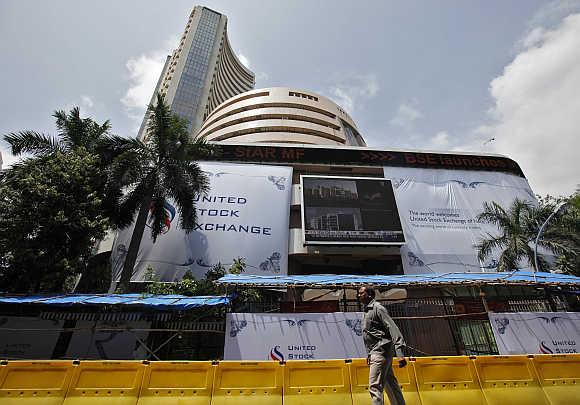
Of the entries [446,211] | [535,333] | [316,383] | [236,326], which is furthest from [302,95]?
[316,383]

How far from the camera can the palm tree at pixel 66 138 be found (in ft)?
44.0

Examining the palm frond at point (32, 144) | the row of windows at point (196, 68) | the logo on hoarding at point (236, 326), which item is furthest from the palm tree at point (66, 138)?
the row of windows at point (196, 68)

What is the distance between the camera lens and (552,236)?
16.4 m

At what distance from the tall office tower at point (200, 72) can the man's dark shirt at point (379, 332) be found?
61.4 metres

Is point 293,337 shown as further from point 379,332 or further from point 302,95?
point 302,95

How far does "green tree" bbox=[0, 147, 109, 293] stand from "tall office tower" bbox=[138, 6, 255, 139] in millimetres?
49464

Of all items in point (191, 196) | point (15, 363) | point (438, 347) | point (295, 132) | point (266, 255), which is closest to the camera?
point (15, 363)

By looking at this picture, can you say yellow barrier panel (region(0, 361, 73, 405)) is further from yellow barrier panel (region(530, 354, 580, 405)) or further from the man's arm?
yellow barrier panel (region(530, 354, 580, 405))

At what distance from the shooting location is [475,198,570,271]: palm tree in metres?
16.2

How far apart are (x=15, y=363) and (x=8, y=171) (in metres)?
12.1

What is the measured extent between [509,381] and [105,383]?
24.0 feet

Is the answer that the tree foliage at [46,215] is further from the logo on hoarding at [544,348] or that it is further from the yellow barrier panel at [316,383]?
the logo on hoarding at [544,348]

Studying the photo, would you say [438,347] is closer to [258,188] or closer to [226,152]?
[258,188]

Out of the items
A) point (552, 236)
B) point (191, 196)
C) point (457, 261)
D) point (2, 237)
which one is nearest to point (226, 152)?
point (191, 196)
